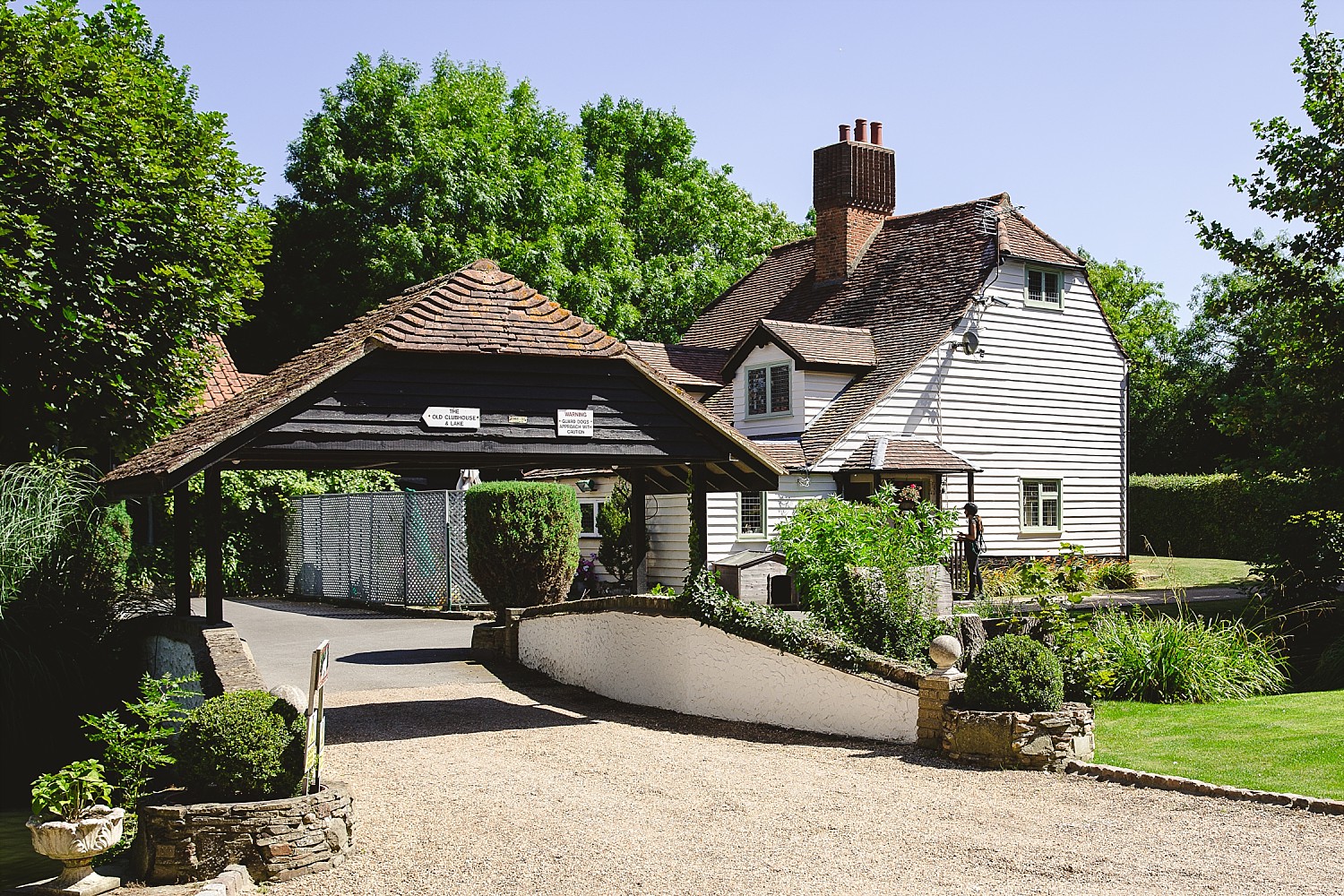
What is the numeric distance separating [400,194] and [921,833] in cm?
3047

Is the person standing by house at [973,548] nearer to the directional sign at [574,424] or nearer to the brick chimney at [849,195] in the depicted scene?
the brick chimney at [849,195]

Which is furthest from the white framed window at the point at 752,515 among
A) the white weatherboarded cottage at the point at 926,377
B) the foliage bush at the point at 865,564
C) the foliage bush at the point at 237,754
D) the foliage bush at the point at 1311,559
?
the foliage bush at the point at 237,754

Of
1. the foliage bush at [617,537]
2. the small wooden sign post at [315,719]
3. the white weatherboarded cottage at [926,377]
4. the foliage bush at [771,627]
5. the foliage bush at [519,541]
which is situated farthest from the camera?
the foliage bush at [617,537]

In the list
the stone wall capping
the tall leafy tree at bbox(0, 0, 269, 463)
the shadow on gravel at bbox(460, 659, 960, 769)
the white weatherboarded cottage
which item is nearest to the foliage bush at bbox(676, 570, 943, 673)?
the shadow on gravel at bbox(460, 659, 960, 769)

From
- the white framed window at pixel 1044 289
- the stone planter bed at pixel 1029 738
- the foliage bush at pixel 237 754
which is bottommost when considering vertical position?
the stone planter bed at pixel 1029 738

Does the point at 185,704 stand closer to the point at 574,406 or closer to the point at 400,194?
the point at 574,406

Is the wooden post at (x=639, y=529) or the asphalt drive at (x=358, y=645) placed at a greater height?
the wooden post at (x=639, y=529)

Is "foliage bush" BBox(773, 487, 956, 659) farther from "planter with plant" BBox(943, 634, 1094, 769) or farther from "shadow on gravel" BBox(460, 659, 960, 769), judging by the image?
"planter with plant" BBox(943, 634, 1094, 769)

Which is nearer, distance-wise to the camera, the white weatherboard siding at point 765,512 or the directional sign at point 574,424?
the directional sign at point 574,424

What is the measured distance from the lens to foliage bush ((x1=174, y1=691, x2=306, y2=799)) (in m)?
7.90

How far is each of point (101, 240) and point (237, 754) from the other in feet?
26.2

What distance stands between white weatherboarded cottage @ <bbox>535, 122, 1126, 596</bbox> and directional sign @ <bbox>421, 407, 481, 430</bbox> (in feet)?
44.4

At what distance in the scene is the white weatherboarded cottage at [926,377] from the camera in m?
26.6

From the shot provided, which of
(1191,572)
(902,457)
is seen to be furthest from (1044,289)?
(1191,572)
